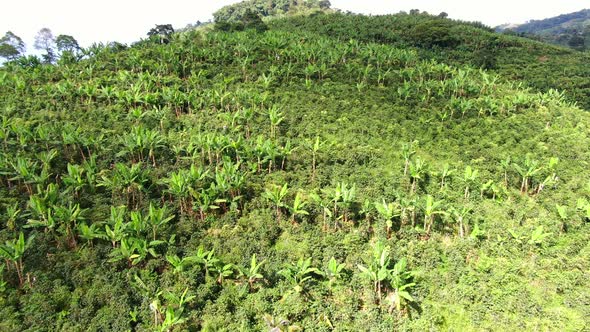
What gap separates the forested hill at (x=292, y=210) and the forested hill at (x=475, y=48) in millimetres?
10704

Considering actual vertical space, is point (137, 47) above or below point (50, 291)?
above

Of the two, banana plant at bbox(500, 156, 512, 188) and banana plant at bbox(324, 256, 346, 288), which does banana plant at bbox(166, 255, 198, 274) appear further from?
banana plant at bbox(500, 156, 512, 188)

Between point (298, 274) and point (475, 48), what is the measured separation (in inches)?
1411

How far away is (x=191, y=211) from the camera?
1051 centimetres

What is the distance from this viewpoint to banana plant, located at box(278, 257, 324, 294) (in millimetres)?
7859

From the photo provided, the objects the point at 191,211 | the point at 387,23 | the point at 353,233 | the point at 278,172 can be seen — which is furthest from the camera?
the point at 387,23

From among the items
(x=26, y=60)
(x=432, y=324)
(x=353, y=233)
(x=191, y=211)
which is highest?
(x=26, y=60)

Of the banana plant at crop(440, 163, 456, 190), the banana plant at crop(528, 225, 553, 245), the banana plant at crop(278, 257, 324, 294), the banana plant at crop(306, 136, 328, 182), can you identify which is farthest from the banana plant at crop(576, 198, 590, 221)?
the banana plant at crop(306, 136, 328, 182)

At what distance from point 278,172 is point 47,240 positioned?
702 centimetres

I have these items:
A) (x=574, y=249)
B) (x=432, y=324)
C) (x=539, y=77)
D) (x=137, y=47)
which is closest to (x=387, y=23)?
(x=539, y=77)

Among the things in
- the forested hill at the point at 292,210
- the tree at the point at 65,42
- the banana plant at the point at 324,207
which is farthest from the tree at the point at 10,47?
the banana plant at the point at 324,207

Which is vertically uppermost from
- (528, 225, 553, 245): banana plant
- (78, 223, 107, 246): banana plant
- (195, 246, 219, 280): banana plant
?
(78, 223, 107, 246): banana plant

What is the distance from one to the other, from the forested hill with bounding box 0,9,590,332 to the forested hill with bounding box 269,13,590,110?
1070 cm

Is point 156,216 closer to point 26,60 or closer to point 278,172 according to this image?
point 278,172
